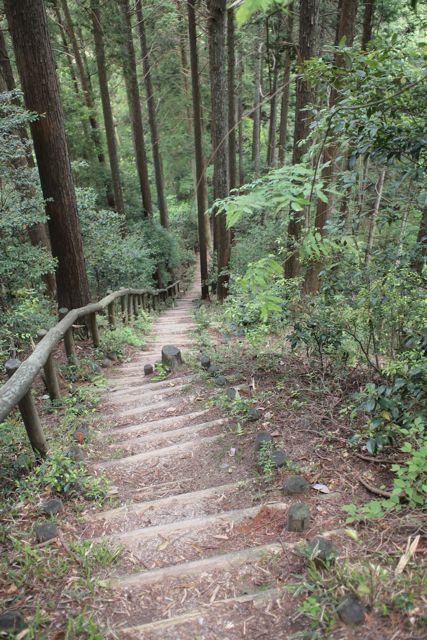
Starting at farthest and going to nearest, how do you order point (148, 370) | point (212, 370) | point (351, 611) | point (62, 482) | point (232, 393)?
1. point (148, 370)
2. point (212, 370)
3. point (232, 393)
4. point (62, 482)
5. point (351, 611)

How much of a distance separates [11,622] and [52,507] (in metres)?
0.94

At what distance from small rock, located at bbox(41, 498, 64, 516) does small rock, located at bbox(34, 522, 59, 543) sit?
0.19 metres

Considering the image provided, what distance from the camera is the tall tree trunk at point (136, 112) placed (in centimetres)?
1421

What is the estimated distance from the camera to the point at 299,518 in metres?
2.42

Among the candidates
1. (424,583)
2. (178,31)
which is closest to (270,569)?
(424,583)

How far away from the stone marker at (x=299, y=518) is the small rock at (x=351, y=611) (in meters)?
0.57

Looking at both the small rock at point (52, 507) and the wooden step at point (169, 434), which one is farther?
the wooden step at point (169, 434)

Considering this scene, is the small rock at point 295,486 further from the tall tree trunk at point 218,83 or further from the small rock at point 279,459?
the tall tree trunk at point 218,83

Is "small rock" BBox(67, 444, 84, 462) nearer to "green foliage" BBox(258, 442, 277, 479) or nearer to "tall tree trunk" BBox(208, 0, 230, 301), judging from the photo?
"green foliage" BBox(258, 442, 277, 479)

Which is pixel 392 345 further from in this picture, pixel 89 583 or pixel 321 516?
pixel 89 583

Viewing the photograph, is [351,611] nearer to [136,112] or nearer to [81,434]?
[81,434]

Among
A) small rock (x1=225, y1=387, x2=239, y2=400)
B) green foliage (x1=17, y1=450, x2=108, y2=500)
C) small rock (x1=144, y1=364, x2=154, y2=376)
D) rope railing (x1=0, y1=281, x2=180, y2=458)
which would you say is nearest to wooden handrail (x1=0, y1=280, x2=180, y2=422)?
rope railing (x1=0, y1=281, x2=180, y2=458)

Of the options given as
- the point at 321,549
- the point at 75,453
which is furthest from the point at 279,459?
the point at 75,453

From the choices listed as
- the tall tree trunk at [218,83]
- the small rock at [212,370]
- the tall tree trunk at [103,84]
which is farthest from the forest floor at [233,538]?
the tall tree trunk at [103,84]
